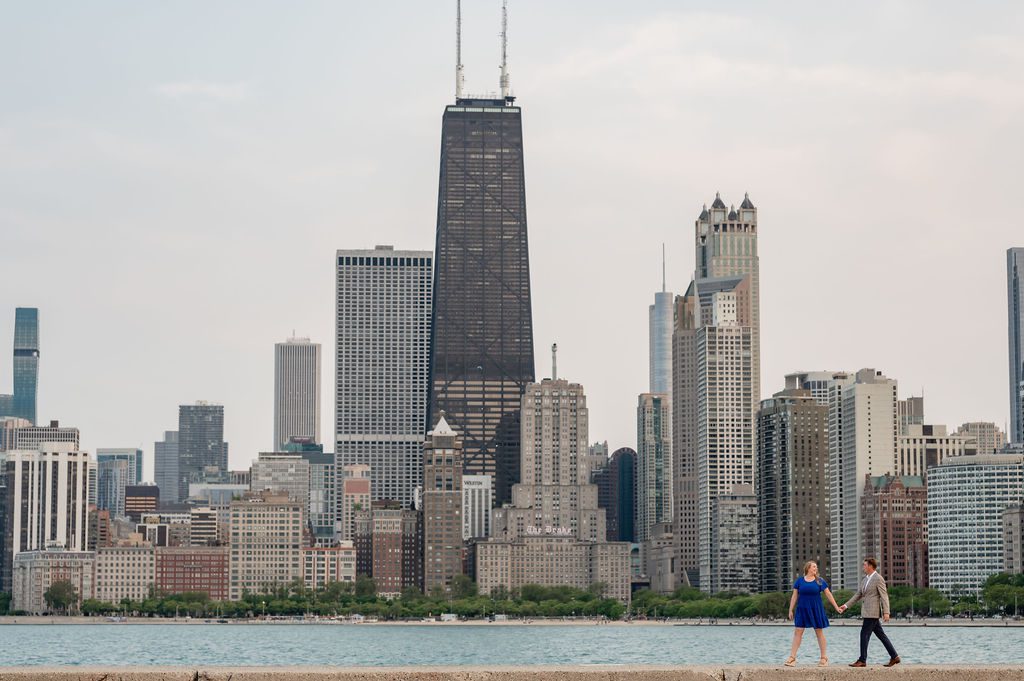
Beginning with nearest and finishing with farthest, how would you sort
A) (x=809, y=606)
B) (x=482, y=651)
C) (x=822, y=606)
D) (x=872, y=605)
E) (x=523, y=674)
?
(x=523, y=674)
(x=872, y=605)
(x=822, y=606)
(x=809, y=606)
(x=482, y=651)

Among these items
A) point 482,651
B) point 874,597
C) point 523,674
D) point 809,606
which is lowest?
point 482,651

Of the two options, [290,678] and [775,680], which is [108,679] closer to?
[290,678]

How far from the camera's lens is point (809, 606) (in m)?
30.3

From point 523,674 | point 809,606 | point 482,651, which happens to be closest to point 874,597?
point 809,606

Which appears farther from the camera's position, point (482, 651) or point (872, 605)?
point (482, 651)

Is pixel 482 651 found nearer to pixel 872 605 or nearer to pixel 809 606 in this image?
pixel 809 606

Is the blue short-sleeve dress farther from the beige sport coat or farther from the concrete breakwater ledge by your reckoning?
the concrete breakwater ledge

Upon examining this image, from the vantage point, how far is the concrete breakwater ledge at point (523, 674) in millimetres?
23953

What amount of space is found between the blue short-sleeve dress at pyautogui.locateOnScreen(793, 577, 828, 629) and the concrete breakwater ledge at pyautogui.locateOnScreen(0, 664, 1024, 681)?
514cm

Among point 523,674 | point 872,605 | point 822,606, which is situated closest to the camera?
point 523,674

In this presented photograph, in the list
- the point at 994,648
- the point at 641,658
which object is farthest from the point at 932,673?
the point at 994,648

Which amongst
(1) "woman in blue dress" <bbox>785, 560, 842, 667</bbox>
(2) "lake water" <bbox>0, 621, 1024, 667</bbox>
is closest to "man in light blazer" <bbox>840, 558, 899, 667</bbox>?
(1) "woman in blue dress" <bbox>785, 560, 842, 667</bbox>

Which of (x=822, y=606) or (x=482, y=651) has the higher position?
(x=822, y=606)

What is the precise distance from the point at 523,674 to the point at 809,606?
7616 millimetres
